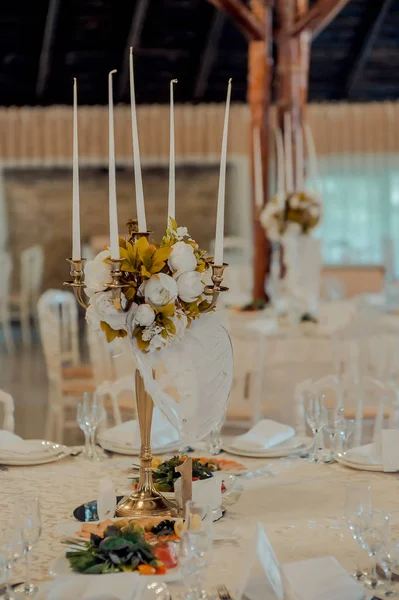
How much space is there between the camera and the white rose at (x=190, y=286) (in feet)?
8.12

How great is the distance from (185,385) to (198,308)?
208 millimetres

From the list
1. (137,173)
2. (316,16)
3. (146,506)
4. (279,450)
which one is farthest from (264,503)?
(316,16)

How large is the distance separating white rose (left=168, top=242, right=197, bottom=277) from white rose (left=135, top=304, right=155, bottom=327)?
4.8 inches

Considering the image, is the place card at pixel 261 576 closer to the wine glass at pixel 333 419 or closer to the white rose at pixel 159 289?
the white rose at pixel 159 289

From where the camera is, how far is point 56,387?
5.93 m

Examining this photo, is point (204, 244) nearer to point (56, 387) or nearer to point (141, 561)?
point (56, 387)

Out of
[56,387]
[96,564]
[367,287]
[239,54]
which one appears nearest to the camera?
[96,564]

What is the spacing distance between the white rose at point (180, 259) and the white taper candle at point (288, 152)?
4.26 m

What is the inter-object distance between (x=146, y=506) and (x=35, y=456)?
753 millimetres

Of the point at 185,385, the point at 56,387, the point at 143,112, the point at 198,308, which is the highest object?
the point at 143,112

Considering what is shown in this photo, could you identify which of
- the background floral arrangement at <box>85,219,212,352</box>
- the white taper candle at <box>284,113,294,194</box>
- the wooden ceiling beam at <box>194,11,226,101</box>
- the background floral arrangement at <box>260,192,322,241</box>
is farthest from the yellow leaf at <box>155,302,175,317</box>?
the wooden ceiling beam at <box>194,11,226,101</box>

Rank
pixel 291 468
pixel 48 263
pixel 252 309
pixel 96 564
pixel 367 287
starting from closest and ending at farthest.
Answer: pixel 96 564
pixel 291 468
pixel 252 309
pixel 367 287
pixel 48 263

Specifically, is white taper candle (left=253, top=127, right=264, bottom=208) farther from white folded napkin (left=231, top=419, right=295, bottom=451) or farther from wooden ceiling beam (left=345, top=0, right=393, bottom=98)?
wooden ceiling beam (left=345, top=0, right=393, bottom=98)

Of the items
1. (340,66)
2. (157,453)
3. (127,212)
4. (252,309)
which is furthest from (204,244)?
(157,453)
